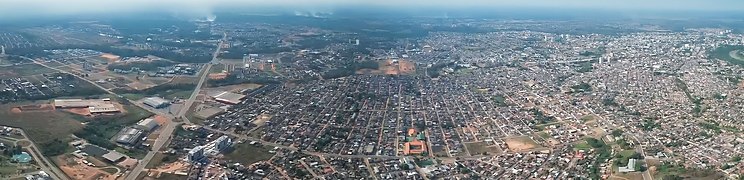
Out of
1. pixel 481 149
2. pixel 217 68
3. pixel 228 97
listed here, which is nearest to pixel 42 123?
pixel 228 97

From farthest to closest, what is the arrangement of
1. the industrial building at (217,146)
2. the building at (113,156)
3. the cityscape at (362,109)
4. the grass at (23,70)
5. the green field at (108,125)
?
the grass at (23,70) < the green field at (108,125) < the industrial building at (217,146) < the building at (113,156) < the cityscape at (362,109)

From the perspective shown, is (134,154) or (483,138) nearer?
(134,154)

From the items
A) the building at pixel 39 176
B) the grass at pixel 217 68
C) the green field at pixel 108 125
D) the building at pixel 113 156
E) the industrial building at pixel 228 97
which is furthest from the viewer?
the grass at pixel 217 68

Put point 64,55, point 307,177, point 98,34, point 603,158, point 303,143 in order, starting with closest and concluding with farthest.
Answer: point 307,177
point 603,158
point 303,143
point 64,55
point 98,34

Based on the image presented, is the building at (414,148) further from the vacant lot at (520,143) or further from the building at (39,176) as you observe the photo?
the building at (39,176)

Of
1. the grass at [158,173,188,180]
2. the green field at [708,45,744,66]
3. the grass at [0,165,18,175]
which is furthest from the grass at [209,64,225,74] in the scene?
the green field at [708,45,744,66]

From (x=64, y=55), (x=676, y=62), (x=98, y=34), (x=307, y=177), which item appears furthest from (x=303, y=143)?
(x=98, y=34)

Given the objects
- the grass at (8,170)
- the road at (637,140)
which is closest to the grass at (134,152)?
→ the grass at (8,170)

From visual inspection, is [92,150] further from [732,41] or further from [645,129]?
[732,41]
